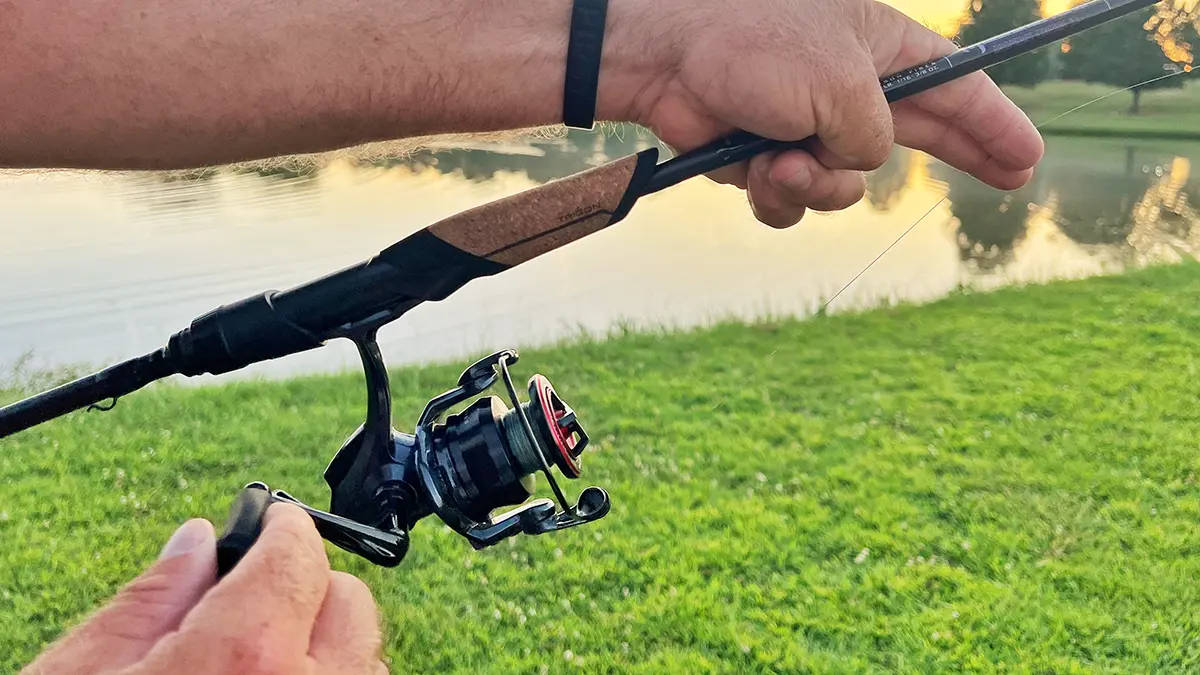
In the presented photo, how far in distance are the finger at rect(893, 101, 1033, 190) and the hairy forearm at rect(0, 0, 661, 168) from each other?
0.54m

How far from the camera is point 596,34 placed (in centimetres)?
109

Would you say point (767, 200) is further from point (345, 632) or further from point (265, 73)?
point (345, 632)

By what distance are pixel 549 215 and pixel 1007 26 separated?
0.96 metres

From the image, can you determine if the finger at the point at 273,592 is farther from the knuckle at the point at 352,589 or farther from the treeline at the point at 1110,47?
the treeline at the point at 1110,47

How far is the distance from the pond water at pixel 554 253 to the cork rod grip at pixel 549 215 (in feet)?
1.63

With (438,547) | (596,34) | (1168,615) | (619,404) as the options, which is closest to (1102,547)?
(1168,615)

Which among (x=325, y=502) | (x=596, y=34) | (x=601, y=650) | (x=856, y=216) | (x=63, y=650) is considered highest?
(x=596, y=34)

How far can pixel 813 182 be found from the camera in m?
1.31

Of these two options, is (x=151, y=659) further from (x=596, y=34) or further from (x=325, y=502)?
(x=325, y=502)

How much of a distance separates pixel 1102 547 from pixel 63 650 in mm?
3441

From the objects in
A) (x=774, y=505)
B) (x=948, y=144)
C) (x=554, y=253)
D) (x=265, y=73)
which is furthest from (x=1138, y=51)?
(x=554, y=253)

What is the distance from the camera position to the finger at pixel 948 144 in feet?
4.73

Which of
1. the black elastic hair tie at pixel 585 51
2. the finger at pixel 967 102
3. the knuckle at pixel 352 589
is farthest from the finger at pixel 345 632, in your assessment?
the finger at pixel 967 102

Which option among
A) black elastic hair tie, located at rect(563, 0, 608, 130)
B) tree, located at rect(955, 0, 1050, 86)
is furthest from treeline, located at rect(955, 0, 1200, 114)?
black elastic hair tie, located at rect(563, 0, 608, 130)
